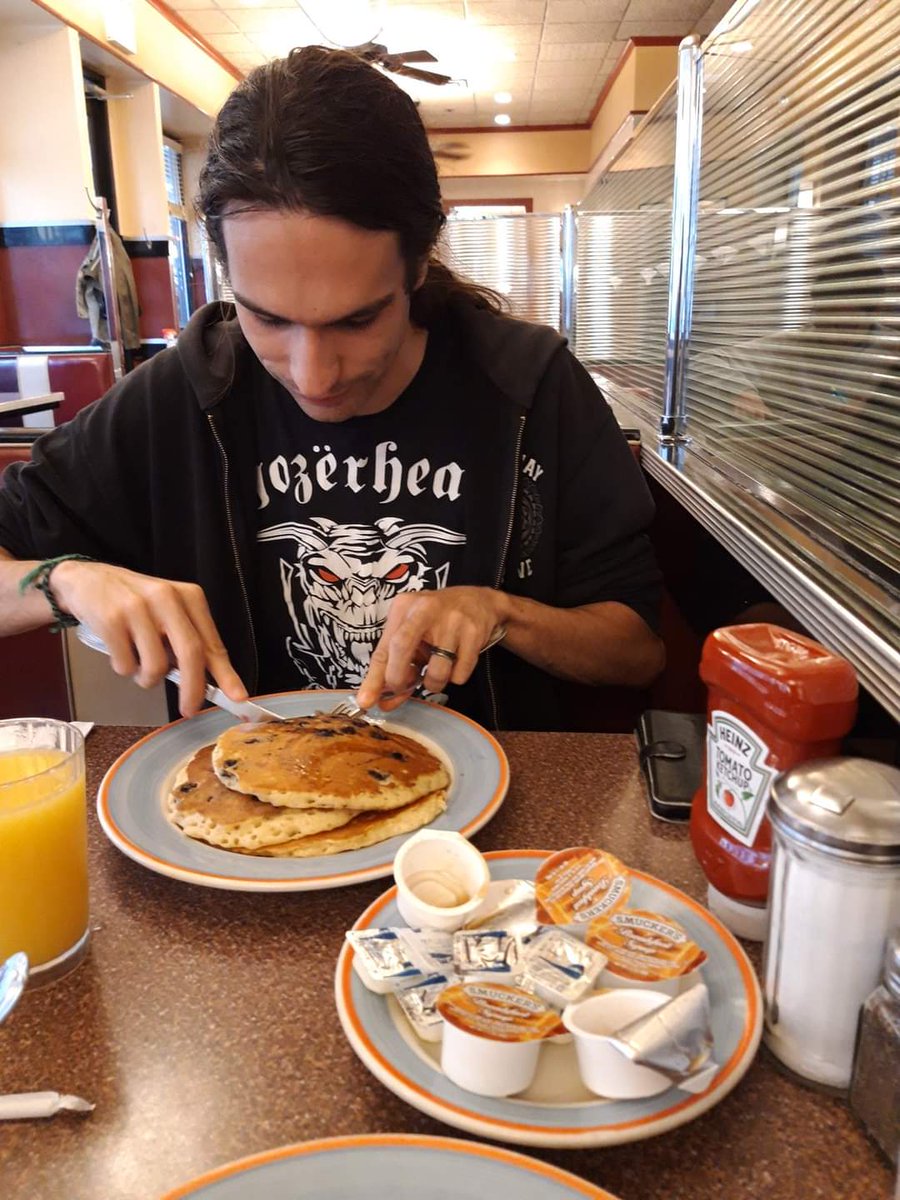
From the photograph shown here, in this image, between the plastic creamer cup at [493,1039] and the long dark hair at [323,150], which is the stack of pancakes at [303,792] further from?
the long dark hair at [323,150]

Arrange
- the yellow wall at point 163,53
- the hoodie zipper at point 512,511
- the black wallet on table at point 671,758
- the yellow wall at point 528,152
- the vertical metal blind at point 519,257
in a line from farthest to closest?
the yellow wall at point 528,152, the yellow wall at point 163,53, the vertical metal blind at point 519,257, the hoodie zipper at point 512,511, the black wallet on table at point 671,758

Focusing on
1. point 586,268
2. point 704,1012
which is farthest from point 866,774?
point 586,268

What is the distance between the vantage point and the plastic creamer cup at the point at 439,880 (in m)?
0.63

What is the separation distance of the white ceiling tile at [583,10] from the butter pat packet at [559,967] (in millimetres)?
7465

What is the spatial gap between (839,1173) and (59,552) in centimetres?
130

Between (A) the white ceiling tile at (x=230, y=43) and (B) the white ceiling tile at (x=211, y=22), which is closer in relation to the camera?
(B) the white ceiling tile at (x=211, y=22)

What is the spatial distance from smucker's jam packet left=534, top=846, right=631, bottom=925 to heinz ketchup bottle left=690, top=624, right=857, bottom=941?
0.09m

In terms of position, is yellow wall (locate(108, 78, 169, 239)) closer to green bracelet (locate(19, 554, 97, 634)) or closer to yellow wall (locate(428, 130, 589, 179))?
yellow wall (locate(428, 130, 589, 179))

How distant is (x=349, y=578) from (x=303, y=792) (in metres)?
0.61

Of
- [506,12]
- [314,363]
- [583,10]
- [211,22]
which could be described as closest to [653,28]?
[583,10]

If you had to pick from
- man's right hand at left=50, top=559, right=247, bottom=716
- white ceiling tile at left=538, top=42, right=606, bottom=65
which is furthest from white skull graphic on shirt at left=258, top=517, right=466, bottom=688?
white ceiling tile at left=538, top=42, right=606, bottom=65

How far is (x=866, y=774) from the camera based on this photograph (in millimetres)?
547

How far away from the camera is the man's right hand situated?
0.98 m

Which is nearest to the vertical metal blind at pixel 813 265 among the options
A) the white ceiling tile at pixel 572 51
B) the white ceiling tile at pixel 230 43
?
the white ceiling tile at pixel 572 51
